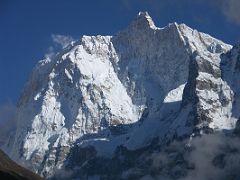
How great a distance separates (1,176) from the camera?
192 metres

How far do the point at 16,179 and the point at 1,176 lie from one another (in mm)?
4110

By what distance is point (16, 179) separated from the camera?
640 ft
